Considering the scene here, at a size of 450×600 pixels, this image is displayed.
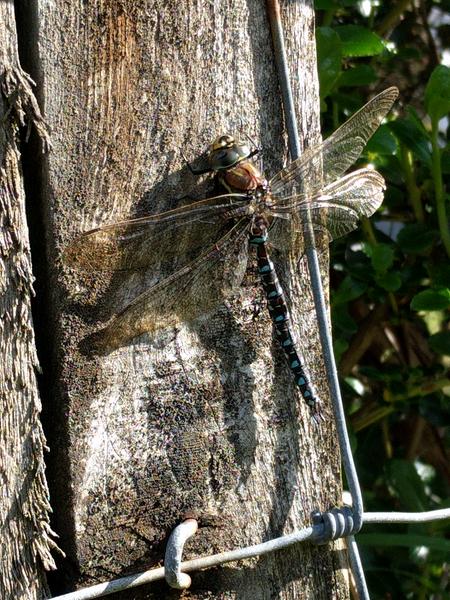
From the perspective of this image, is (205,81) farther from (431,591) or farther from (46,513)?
(431,591)

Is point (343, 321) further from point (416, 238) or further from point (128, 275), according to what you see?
point (128, 275)

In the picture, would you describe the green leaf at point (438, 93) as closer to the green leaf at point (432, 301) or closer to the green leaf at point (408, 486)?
the green leaf at point (432, 301)

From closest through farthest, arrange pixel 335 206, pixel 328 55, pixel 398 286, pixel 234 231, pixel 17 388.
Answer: pixel 17 388 < pixel 234 231 < pixel 335 206 < pixel 328 55 < pixel 398 286

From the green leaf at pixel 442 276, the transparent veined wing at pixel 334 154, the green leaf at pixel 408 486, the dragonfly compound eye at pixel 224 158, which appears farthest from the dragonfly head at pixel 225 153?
the green leaf at pixel 408 486

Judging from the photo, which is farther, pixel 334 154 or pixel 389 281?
pixel 389 281

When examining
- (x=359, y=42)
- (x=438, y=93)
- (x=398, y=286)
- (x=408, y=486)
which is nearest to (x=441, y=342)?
(x=398, y=286)

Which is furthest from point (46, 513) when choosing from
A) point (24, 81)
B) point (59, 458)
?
point (24, 81)
